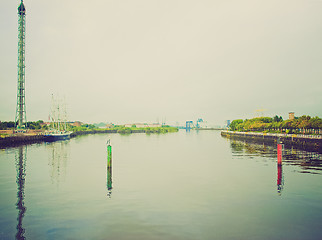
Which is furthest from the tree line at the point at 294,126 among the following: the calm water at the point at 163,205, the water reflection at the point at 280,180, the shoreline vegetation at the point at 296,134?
the calm water at the point at 163,205

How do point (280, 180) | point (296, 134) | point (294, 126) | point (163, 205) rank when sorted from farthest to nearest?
point (294, 126)
point (296, 134)
point (280, 180)
point (163, 205)

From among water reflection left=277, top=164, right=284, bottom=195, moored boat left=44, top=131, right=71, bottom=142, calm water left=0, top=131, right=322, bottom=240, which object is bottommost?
calm water left=0, top=131, right=322, bottom=240

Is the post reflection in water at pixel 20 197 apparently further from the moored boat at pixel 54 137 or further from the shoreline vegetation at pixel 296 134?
the moored boat at pixel 54 137

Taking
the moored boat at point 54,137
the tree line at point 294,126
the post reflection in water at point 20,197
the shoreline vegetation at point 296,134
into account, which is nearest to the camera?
the post reflection in water at point 20,197

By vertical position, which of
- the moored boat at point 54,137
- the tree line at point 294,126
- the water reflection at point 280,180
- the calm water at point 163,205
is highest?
the tree line at point 294,126

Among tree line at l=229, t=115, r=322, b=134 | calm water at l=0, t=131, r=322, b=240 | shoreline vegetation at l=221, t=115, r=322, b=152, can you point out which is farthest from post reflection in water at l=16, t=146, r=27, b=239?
tree line at l=229, t=115, r=322, b=134

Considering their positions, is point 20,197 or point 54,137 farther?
point 54,137

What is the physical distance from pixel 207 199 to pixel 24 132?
3574 inches

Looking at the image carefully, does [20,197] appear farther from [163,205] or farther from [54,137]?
[54,137]

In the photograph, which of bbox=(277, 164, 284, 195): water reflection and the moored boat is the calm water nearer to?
bbox=(277, 164, 284, 195): water reflection

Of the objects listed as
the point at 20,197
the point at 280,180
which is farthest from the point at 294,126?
the point at 20,197

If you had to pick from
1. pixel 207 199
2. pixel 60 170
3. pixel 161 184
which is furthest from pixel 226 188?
pixel 60 170

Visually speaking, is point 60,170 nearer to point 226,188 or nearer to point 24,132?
point 226,188

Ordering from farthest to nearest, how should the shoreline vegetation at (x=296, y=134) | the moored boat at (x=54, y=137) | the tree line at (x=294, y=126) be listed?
the moored boat at (x=54, y=137), the tree line at (x=294, y=126), the shoreline vegetation at (x=296, y=134)
